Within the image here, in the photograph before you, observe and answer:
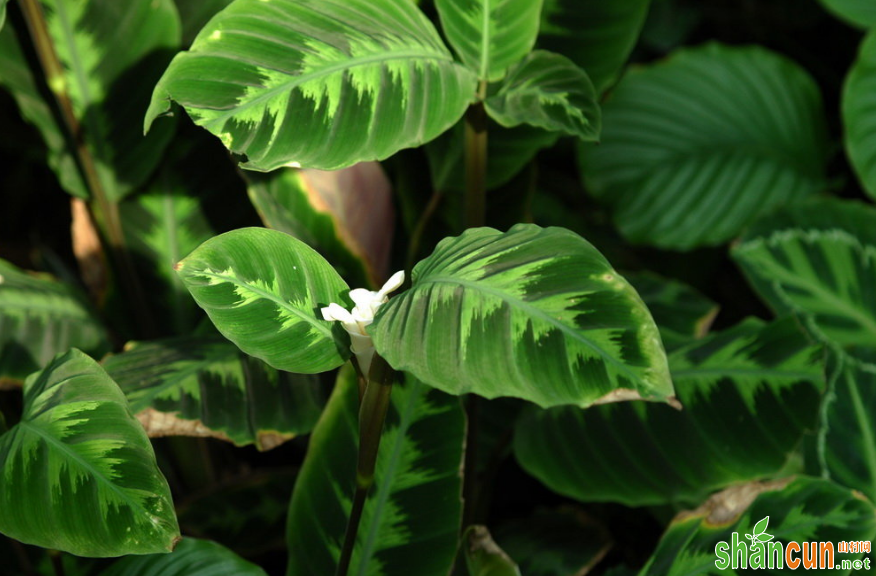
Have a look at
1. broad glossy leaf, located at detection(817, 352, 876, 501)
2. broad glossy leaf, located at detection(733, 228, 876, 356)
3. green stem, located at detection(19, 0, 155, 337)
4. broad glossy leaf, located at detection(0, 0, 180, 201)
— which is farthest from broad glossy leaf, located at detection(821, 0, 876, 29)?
green stem, located at detection(19, 0, 155, 337)

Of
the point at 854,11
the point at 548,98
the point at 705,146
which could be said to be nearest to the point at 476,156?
the point at 548,98

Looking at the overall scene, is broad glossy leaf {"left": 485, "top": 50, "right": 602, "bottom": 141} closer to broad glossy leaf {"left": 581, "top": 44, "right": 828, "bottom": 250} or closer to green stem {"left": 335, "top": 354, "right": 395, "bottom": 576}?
green stem {"left": 335, "top": 354, "right": 395, "bottom": 576}

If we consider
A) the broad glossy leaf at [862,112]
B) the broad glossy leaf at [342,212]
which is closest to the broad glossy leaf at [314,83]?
the broad glossy leaf at [342,212]

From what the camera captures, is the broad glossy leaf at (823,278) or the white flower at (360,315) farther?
the broad glossy leaf at (823,278)

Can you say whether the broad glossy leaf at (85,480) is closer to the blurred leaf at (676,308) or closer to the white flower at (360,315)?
the white flower at (360,315)

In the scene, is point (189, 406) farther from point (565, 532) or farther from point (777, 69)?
point (777, 69)

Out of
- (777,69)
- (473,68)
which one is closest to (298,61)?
(473,68)
